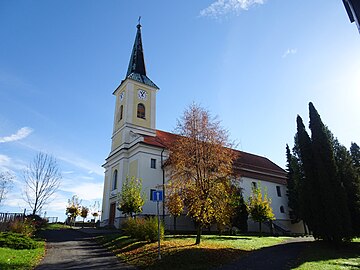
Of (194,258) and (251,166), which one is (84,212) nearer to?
(251,166)

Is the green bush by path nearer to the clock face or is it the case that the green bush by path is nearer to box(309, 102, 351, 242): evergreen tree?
box(309, 102, 351, 242): evergreen tree

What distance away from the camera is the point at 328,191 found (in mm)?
15164

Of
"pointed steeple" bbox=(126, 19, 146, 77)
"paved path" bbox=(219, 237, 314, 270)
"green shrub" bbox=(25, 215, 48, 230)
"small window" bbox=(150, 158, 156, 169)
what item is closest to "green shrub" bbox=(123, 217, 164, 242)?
"paved path" bbox=(219, 237, 314, 270)

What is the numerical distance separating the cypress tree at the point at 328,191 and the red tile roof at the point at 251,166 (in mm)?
17377

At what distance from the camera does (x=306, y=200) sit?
16.2 m

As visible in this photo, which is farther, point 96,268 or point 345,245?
point 345,245

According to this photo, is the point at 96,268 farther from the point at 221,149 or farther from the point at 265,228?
the point at 265,228

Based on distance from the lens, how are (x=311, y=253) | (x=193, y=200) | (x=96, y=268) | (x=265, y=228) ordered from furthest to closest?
1. (x=265, y=228)
2. (x=193, y=200)
3. (x=311, y=253)
4. (x=96, y=268)

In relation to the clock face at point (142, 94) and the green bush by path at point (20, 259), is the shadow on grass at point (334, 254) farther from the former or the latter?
the clock face at point (142, 94)

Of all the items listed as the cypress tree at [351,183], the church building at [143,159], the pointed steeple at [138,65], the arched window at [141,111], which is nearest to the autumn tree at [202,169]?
the cypress tree at [351,183]

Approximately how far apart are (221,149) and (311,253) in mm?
6873

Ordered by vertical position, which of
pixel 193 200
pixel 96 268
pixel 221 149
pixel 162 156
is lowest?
pixel 96 268

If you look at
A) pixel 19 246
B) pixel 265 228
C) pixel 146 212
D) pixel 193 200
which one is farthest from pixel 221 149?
pixel 265 228

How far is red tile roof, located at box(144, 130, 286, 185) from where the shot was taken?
1339 inches
